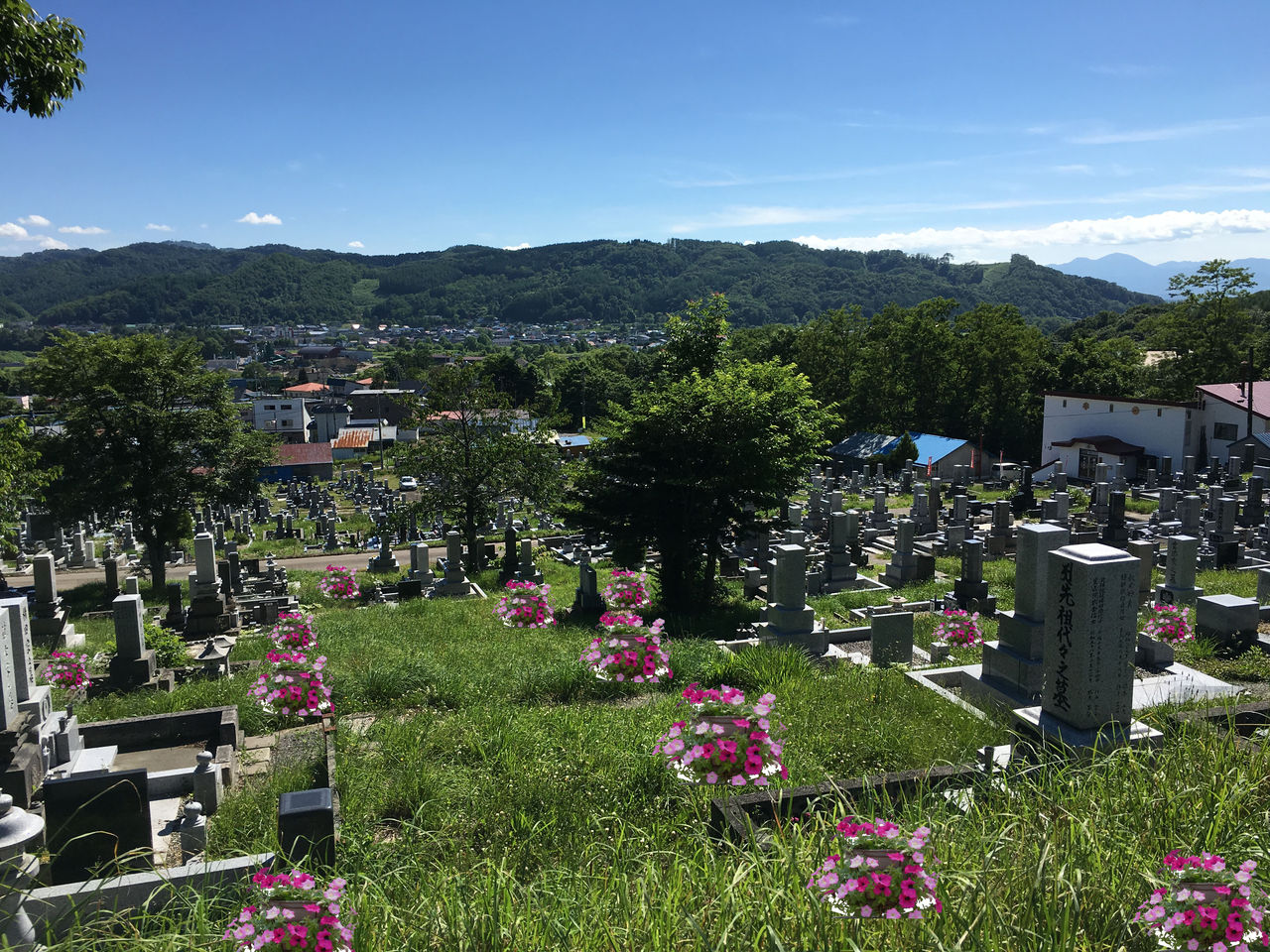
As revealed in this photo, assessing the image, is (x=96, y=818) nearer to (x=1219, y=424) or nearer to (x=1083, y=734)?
(x=1083, y=734)

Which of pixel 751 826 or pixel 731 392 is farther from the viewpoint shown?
pixel 731 392

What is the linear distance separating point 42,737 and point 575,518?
9713 mm

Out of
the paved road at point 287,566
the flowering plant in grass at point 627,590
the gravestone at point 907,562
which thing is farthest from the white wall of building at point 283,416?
the flowering plant in grass at point 627,590

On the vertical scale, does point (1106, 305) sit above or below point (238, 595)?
above

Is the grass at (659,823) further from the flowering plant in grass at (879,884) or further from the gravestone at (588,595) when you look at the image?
the gravestone at (588,595)

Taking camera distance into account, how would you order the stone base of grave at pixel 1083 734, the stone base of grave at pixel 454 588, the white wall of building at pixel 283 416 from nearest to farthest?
1. the stone base of grave at pixel 1083 734
2. the stone base of grave at pixel 454 588
3. the white wall of building at pixel 283 416

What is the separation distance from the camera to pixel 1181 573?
12953 mm

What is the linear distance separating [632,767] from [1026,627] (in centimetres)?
438

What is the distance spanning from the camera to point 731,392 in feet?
50.3

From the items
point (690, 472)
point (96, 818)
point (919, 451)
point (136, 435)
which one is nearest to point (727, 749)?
point (96, 818)

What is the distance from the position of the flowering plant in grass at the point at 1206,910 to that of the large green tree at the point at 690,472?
11.9 metres

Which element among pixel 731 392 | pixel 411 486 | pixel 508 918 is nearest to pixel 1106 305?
pixel 411 486

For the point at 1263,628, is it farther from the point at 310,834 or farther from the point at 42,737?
the point at 42,737

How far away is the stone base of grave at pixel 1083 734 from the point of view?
542 centimetres
